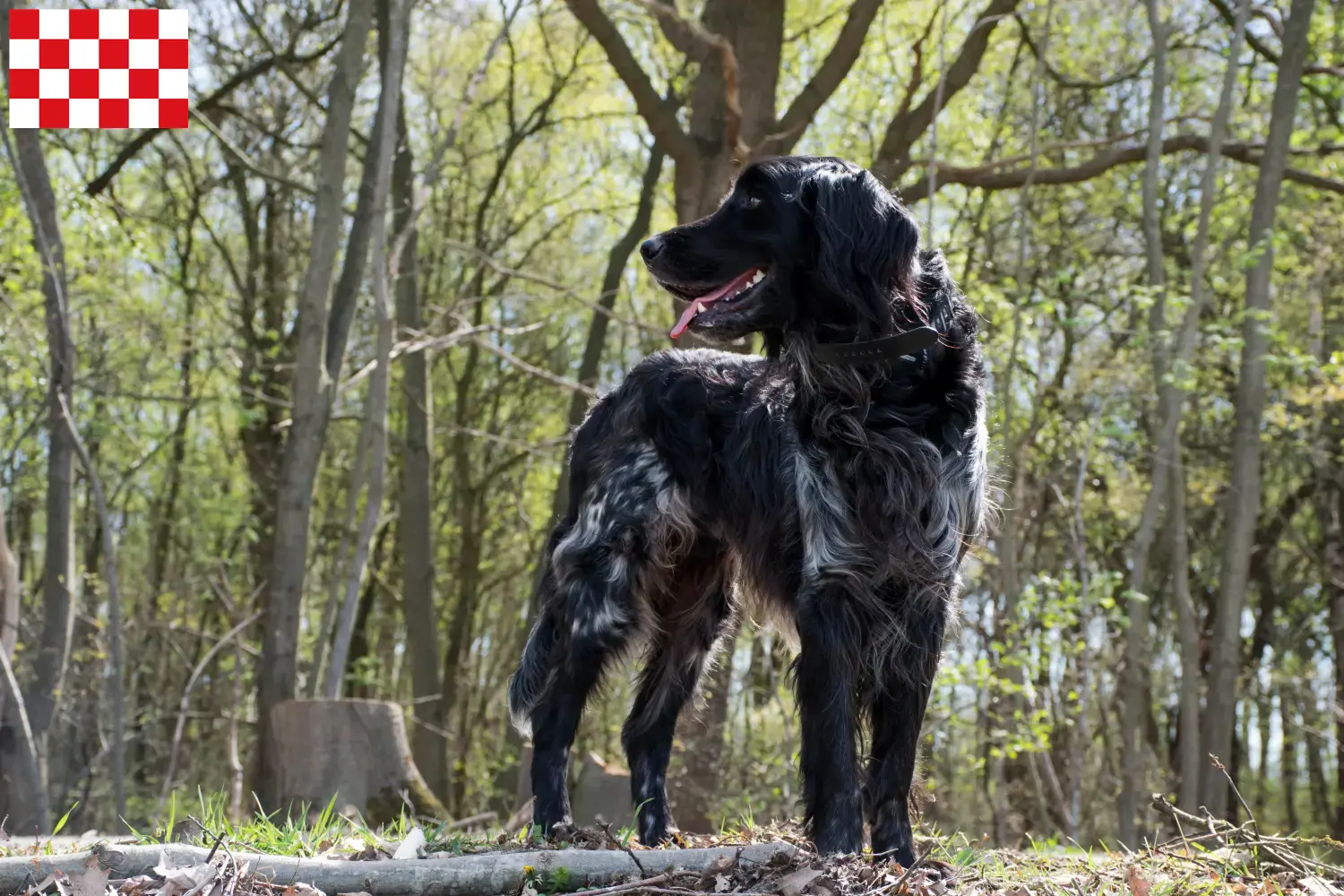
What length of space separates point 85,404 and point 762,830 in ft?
41.4

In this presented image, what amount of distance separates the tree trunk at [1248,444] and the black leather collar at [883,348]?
6805 mm

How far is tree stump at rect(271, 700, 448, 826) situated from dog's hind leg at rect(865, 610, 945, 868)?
13.1 feet

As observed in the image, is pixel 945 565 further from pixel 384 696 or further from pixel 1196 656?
pixel 384 696

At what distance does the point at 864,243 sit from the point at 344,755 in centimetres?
489

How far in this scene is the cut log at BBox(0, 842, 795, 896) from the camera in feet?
9.42

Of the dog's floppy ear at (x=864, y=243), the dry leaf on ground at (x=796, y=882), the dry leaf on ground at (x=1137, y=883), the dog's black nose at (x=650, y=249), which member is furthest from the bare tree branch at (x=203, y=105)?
the dry leaf on ground at (x=1137, y=883)

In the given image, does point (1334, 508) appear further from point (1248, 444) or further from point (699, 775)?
point (699, 775)

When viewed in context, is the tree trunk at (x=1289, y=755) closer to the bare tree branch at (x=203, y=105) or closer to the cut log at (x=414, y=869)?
the bare tree branch at (x=203, y=105)

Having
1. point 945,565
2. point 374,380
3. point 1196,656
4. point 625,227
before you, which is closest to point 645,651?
point 945,565

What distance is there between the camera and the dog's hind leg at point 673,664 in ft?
15.3

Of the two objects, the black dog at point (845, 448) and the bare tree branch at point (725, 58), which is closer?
the black dog at point (845, 448)

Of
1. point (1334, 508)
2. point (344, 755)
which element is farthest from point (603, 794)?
point (1334, 508)

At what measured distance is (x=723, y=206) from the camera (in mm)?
3881

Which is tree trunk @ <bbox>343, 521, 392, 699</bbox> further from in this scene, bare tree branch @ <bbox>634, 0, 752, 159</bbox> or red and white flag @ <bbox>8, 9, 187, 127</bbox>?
bare tree branch @ <bbox>634, 0, 752, 159</bbox>
